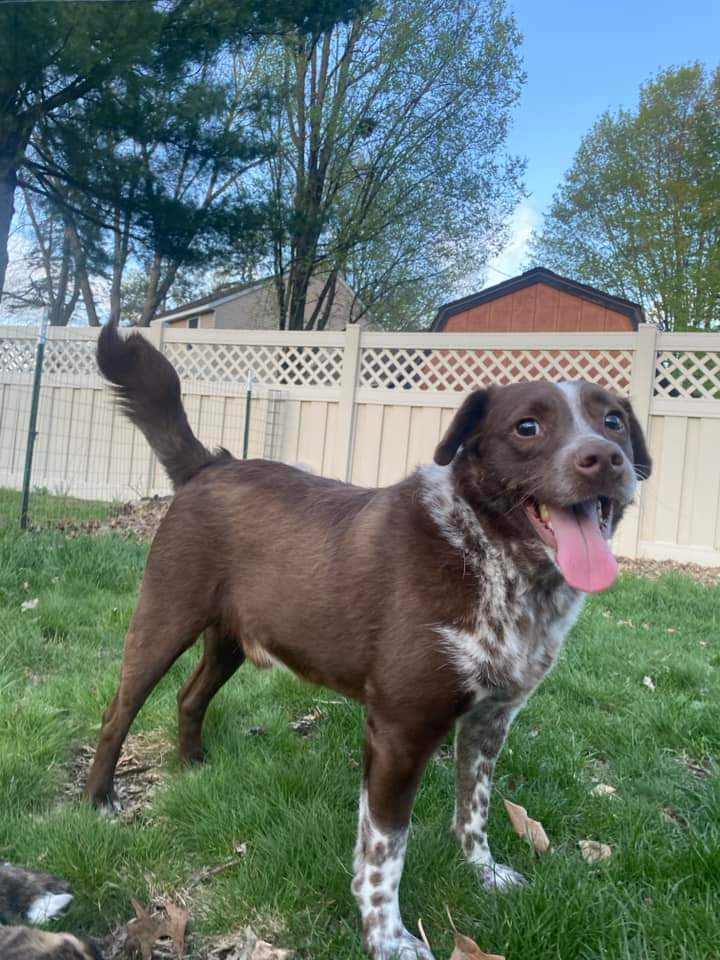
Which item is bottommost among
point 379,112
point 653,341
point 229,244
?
point 653,341

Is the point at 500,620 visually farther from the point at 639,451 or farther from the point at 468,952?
the point at 639,451

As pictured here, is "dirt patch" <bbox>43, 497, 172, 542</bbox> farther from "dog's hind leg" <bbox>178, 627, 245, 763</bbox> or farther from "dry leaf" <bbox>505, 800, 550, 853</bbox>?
"dry leaf" <bbox>505, 800, 550, 853</bbox>

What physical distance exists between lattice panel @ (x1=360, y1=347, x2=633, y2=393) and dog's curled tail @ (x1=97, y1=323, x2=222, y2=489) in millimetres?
5979

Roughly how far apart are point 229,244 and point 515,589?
7.73m

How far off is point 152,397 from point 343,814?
1.51 metres

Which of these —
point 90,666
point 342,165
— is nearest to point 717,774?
point 90,666

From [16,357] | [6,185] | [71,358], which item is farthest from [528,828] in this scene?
[16,357]

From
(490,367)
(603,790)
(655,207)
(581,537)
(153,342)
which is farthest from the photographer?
(655,207)

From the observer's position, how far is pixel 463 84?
17.3m

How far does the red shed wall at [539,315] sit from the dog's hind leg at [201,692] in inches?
593

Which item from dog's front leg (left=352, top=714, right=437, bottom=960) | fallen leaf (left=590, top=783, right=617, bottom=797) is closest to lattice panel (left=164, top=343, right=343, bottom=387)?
fallen leaf (left=590, top=783, right=617, bottom=797)

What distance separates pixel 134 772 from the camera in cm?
267

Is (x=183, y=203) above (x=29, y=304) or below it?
below

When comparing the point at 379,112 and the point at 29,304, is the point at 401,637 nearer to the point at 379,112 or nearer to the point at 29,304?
the point at 379,112
